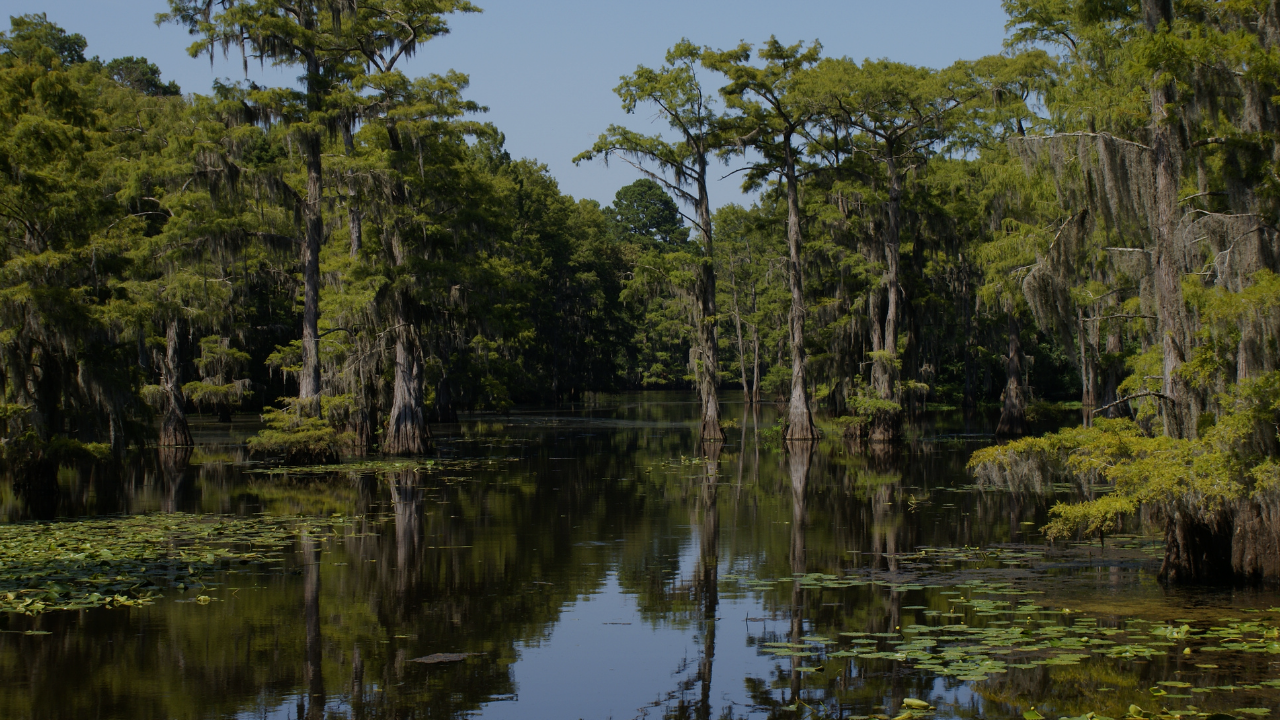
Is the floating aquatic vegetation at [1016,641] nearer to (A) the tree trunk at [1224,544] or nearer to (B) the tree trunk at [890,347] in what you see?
(A) the tree trunk at [1224,544]

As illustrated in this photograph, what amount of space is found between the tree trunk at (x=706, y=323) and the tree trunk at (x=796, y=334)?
7.91 feet

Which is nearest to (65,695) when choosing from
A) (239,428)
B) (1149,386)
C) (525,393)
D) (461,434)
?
(1149,386)

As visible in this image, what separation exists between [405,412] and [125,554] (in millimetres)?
15715

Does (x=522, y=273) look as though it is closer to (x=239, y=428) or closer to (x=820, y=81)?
(x=239, y=428)

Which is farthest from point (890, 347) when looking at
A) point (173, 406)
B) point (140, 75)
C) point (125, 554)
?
point (140, 75)

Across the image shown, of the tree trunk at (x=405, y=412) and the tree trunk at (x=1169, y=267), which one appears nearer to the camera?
the tree trunk at (x=1169, y=267)

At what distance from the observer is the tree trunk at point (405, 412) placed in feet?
89.1

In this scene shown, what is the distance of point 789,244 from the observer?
3306 cm

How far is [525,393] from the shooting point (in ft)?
207

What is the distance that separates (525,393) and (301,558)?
5117cm

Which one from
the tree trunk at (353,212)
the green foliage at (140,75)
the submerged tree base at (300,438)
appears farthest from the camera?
the green foliage at (140,75)

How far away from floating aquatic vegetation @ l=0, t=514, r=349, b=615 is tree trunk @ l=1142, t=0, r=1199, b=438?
9835 millimetres

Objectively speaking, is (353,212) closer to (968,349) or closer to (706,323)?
(706,323)

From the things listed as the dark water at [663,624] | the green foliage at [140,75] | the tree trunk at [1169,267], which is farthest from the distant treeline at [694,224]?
the green foliage at [140,75]
